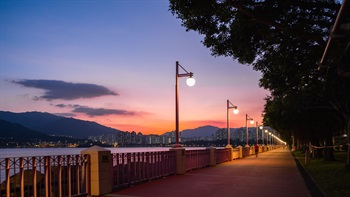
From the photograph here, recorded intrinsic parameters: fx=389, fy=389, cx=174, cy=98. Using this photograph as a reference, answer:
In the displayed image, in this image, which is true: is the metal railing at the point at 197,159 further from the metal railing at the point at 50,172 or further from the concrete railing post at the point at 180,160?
the metal railing at the point at 50,172

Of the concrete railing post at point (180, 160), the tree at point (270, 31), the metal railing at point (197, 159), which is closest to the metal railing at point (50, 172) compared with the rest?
the tree at point (270, 31)

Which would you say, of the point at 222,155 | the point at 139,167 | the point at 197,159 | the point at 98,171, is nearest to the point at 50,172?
the point at 98,171

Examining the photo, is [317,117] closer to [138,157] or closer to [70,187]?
[138,157]

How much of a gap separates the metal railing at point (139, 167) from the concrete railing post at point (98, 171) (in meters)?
0.84

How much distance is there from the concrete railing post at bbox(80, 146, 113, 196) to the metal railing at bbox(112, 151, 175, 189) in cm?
84

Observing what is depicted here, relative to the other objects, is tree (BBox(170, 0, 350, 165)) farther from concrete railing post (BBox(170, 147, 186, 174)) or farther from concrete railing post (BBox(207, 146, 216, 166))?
concrete railing post (BBox(207, 146, 216, 166))

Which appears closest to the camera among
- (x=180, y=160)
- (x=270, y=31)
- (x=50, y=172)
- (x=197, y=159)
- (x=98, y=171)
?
(x=50, y=172)

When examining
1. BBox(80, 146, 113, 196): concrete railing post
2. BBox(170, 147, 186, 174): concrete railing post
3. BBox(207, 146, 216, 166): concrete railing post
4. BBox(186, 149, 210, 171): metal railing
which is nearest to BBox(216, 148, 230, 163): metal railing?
BBox(207, 146, 216, 166): concrete railing post

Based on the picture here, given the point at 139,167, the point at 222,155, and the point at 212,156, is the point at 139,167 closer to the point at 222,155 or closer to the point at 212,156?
the point at 212,156

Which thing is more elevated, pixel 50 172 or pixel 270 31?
pixel 270 31

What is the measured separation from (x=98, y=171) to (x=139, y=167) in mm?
3169

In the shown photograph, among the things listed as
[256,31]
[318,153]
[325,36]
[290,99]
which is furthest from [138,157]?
[318,153]

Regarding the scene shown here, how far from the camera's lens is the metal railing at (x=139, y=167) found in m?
13.3

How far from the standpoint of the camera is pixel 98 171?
11695mm
